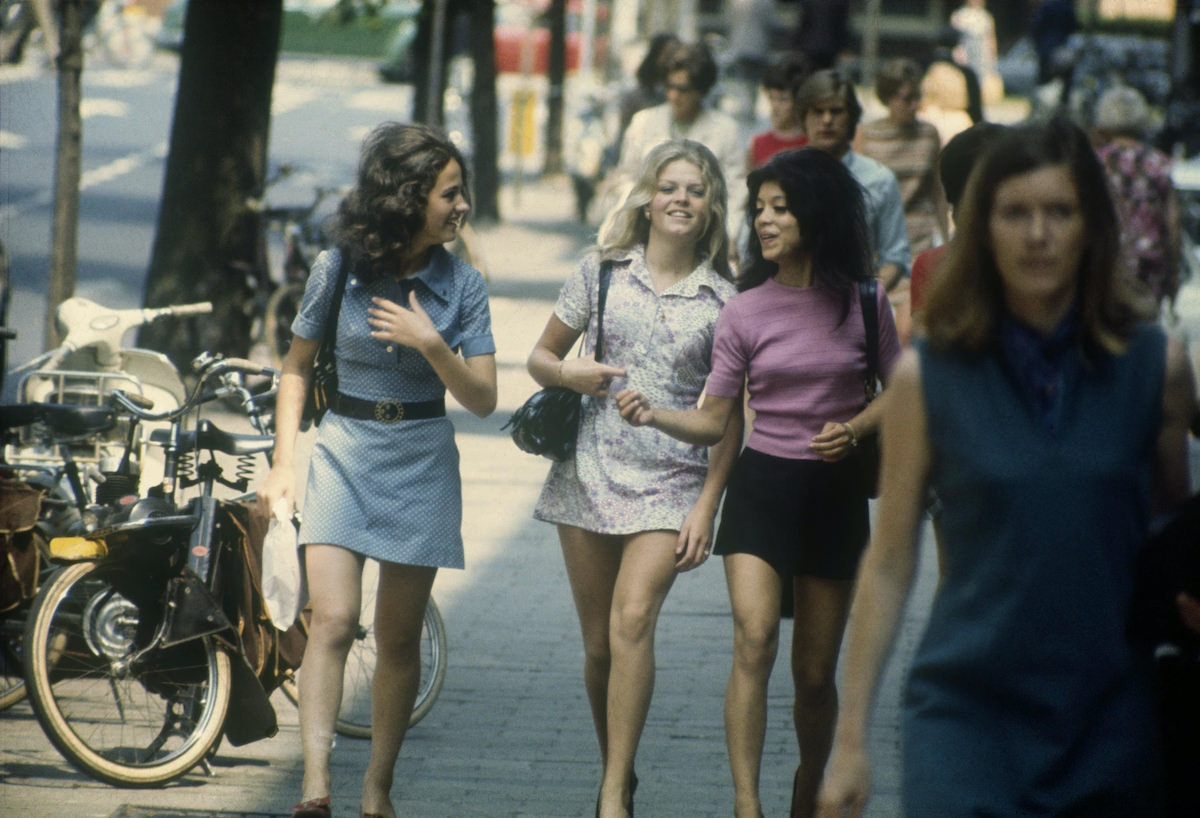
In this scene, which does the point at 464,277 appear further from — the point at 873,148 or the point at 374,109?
the point at 374,109

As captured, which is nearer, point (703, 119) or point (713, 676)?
point (713, 676)

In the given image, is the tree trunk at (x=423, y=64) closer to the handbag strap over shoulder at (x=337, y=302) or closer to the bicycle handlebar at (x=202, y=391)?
the bicycle handlebar at (x=202, y=391)

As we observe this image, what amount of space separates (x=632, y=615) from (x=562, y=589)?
311 cm

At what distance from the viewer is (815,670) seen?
474 centimetres

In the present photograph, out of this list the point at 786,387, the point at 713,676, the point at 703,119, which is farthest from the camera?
the point at 703,119

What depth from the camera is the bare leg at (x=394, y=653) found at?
4902 millimetres

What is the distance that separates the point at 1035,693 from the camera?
2635 mm

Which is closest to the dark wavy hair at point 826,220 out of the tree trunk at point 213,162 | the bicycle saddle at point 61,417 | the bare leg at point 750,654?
the bare leg at point 750,654

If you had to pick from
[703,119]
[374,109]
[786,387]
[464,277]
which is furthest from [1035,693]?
[374,109]

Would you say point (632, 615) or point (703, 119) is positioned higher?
point (703, 119)

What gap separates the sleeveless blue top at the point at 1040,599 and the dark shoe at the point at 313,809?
2.17 meters

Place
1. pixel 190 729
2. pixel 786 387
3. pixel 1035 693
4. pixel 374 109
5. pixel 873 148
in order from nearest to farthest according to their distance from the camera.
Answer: pixel 1035 693 → pixel 786 387 → pixel 190 729 → pixel 873 148 → pixel 374 109

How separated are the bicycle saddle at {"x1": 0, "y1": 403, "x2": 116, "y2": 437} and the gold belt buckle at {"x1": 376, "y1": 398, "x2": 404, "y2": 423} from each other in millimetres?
1417

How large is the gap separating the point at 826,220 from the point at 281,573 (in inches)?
65.9
